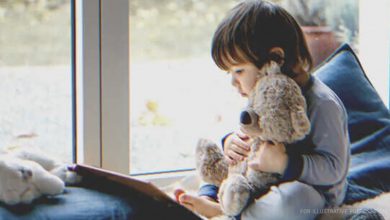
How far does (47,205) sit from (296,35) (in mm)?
568

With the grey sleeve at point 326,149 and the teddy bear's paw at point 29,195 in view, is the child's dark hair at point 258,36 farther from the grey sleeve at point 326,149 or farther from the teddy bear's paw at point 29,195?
the teddy bear's paw at point 29,195

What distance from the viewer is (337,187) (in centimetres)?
126

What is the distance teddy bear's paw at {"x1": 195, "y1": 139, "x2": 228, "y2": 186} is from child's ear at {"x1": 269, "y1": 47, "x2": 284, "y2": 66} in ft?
0.77

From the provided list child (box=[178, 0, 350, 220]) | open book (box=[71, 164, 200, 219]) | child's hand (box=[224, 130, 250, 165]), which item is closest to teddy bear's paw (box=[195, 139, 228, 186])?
child's hand (box=[224, 130, 250, 165])

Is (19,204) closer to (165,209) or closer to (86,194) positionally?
(86,194)

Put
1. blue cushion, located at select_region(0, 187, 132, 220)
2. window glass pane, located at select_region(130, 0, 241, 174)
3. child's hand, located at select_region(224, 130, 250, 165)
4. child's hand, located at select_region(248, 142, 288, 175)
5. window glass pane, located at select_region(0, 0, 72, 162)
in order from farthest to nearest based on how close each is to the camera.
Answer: window glass pane, located at select_region(130, 0, 241, 174)
window glass pane, located at select_region(0, 0, 72, 162)
child's hand, located at select_region(224, 130, 250, 165)
child's hand, located at select_region(248, 142, 288, 175)
blue cushion, located at select_region(0, 187, 132, 220)

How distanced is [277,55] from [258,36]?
5 centimetres

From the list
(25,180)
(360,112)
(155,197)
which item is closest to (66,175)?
(25,180)

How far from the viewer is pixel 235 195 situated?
119cm

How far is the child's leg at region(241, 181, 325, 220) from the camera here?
1153 mm

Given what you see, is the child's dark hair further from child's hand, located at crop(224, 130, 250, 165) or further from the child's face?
child's hand, located at crop(224, 130, 250, 165)

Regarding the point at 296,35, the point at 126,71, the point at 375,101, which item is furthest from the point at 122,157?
the point at 375,101

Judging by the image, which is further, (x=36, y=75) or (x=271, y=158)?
(x=36, y=75)

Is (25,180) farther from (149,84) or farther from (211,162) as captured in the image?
(149,84)
